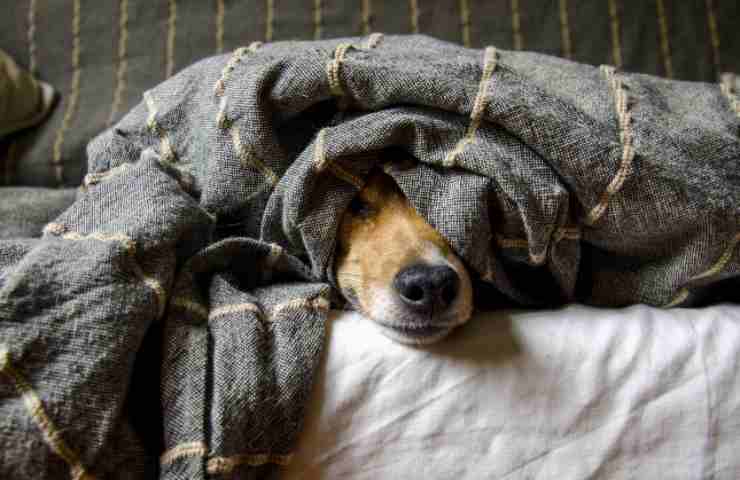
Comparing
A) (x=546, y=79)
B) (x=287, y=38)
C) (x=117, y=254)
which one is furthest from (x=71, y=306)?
(x=287, y=38)

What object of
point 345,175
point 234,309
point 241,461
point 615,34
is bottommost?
point 241,461

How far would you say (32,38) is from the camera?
147 centimetres

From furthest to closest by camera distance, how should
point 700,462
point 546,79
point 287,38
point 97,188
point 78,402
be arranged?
point 287,38 < point 546,79 < point 97,188 < point 700,462 < point 78,402

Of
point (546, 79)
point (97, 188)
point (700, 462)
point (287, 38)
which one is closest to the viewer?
point (700, 462)

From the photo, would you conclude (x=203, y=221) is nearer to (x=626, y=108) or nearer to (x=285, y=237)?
(x=285, y=237)

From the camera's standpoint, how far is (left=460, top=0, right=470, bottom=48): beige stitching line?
1.45 metres

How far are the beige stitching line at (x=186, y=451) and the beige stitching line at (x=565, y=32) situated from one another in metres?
1.19

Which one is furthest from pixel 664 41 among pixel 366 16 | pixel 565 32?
pixel 366 16

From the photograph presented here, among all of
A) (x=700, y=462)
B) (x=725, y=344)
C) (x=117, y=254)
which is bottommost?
(x=700, y=462)

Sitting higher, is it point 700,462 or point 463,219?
point 463,219

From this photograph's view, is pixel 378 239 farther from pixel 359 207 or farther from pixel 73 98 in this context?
pixel 73 98

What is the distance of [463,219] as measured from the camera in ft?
2.60

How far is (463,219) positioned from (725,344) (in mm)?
361

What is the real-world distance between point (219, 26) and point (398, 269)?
887 mm
